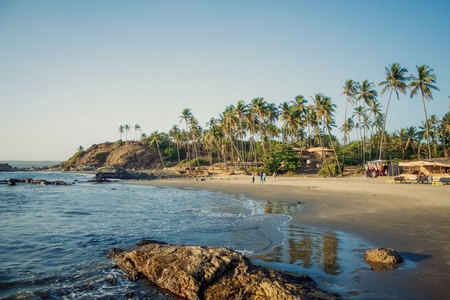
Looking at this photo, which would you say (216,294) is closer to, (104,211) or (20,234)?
(20,234)

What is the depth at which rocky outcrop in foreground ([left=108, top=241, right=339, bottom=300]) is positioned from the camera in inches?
205

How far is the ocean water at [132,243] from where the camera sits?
6465mm

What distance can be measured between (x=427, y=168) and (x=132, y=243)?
36786 mm

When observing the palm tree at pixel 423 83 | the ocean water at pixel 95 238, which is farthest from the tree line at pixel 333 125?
the ocean water at pixel 95 238

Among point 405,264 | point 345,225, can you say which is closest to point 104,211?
point 345,225

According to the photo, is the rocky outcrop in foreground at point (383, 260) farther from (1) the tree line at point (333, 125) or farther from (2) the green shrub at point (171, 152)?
(2) the green shrub at point (171, 152)

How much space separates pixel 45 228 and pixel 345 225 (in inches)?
526

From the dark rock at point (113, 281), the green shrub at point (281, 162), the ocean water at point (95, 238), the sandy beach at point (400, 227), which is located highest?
the green shrub at point (281, 162)

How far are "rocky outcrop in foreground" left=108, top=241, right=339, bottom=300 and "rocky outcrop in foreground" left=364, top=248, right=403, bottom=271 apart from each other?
2.15 metres

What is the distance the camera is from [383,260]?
709 centimetres

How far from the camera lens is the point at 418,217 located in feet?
40.1

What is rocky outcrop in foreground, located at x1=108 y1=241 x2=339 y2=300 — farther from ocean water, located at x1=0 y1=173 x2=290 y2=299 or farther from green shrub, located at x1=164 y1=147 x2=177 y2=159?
green shrub, located at x1=164 y1=147 x2=177 y2=159

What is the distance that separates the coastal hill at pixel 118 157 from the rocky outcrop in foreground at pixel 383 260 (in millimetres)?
83389

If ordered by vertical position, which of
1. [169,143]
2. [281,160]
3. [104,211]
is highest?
[169,143]
